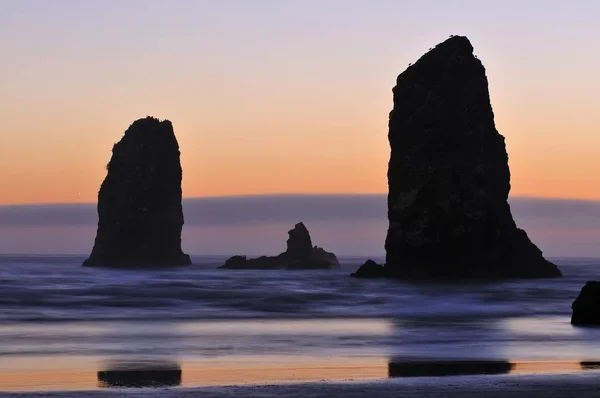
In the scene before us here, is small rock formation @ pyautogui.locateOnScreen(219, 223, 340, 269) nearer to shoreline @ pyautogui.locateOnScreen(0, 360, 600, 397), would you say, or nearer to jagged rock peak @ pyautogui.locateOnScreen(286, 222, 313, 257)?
jagged rock peak @ pyautogui.locateOnScreen(286, 222, 313, 257)

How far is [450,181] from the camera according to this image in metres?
94.0

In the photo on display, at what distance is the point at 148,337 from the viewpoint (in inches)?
1391

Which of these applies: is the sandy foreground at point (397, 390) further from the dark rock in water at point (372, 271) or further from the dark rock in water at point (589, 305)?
the dark rock in water at point (372, 271)

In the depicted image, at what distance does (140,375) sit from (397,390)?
6110 mm

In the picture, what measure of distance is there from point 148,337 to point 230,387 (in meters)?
15.1

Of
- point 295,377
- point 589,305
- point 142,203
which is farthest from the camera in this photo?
point 142,203

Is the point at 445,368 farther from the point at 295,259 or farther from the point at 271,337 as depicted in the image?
the point at 295,259

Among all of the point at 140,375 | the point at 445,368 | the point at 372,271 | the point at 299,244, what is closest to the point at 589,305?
the point at 445,368

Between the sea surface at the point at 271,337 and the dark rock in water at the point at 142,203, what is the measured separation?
9466 cm

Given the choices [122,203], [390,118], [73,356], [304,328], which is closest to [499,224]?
[390,118]

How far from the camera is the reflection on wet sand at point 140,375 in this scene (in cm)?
2152

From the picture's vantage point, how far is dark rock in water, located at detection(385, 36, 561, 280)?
93.4 metres

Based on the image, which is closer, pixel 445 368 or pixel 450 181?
pixel 445 368

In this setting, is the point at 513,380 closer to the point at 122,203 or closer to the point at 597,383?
the point at 597,383
